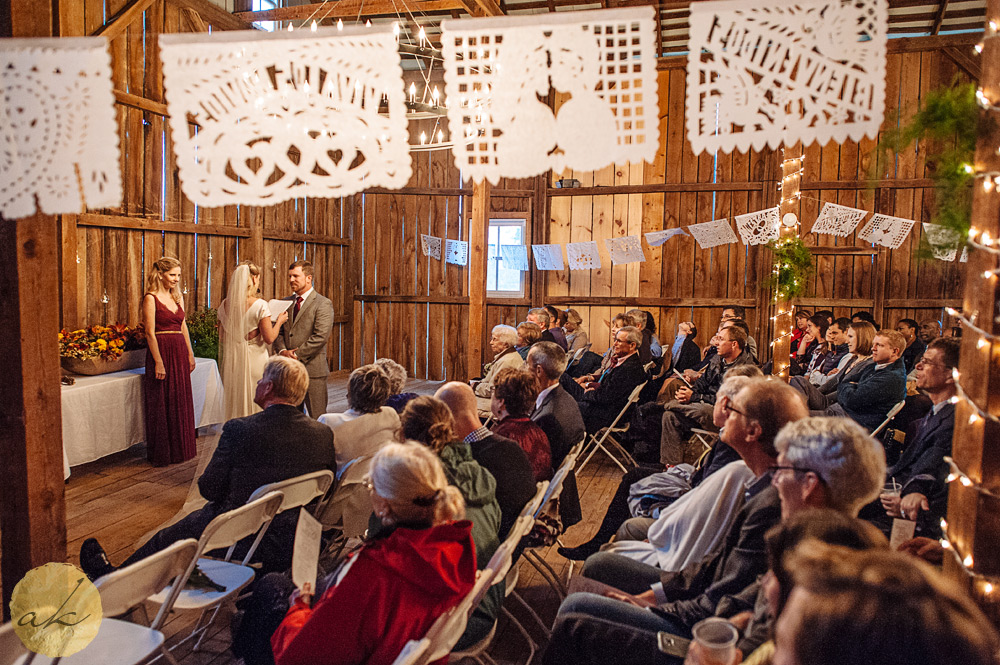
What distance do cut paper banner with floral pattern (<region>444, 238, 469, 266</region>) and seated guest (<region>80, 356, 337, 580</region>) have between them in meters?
7.13

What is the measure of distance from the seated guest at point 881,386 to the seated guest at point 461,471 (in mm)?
2840

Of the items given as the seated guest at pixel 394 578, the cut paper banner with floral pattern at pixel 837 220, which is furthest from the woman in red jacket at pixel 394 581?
the cut paper banner with floral pattern at pixel 837 220

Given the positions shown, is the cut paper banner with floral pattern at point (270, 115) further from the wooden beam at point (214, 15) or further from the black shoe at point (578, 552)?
the wooden beam at point (214, 15)

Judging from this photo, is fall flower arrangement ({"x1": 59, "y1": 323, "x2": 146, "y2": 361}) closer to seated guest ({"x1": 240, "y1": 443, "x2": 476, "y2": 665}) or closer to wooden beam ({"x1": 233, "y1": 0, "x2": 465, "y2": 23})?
wooden beam ({"x1": 233, "y1": 0, "x2": 465, "y2": 23})

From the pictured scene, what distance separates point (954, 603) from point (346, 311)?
10203mm

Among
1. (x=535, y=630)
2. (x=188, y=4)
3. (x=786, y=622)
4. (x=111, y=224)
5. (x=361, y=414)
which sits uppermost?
(x=188, y=4)

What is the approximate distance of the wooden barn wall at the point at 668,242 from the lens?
8891 millimetres

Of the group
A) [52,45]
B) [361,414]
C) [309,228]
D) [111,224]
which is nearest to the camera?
[52,45]

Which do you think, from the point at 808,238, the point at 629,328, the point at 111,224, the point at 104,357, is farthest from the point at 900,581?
the point at 808,238

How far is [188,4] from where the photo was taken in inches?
294

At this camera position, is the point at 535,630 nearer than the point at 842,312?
Yes

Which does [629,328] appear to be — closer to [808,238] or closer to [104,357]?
[104,357]

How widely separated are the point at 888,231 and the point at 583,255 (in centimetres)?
360

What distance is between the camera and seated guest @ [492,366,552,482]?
10.9 ft
